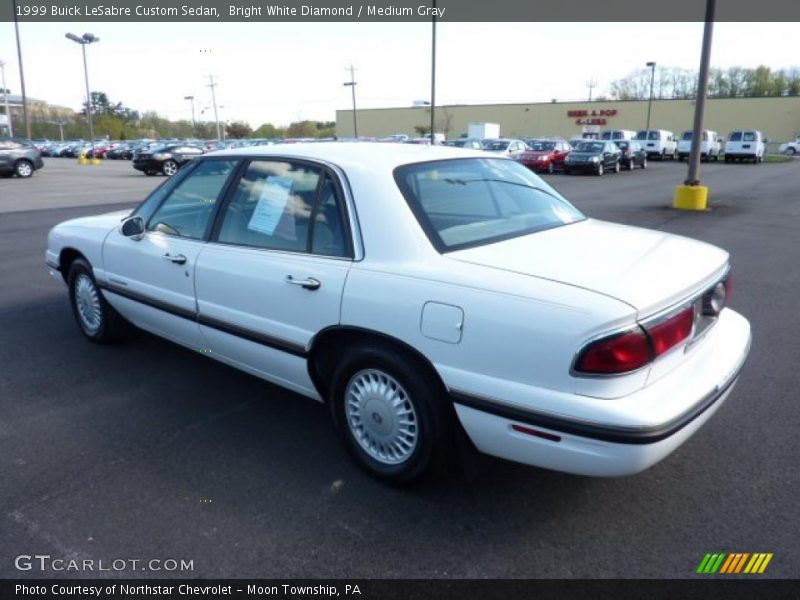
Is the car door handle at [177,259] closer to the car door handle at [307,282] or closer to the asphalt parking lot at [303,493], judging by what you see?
the asphalt parking lot at [303,493]

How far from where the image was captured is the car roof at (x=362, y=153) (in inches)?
129

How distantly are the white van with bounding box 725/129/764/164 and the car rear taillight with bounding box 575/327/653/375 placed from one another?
40.9 meters

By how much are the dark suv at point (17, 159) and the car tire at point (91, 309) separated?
934 inches

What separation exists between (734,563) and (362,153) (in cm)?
257

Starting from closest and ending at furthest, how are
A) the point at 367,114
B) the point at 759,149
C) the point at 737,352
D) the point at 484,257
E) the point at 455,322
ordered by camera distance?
the point at 455,322 < the point at 484,257 < the point at 737,352 < the point at 759,149 < the point at 367,114

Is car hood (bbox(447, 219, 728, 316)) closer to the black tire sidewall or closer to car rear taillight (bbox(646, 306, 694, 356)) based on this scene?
car rear taillight (bbox(646, 306, 694, 356))

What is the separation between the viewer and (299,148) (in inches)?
144

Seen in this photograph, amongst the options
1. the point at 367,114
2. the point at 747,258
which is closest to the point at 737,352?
the point at 747,258

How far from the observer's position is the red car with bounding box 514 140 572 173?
92.9ft

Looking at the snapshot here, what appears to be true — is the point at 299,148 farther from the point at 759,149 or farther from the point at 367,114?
the point at 367,114

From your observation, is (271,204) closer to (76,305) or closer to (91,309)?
(91,309)

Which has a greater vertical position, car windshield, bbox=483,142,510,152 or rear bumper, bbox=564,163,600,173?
car windshield, bbox=483,142,510,152

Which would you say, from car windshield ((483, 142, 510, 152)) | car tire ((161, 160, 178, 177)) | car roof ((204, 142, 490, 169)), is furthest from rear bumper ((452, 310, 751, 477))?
car tire ((161, 160, 178, 177))
